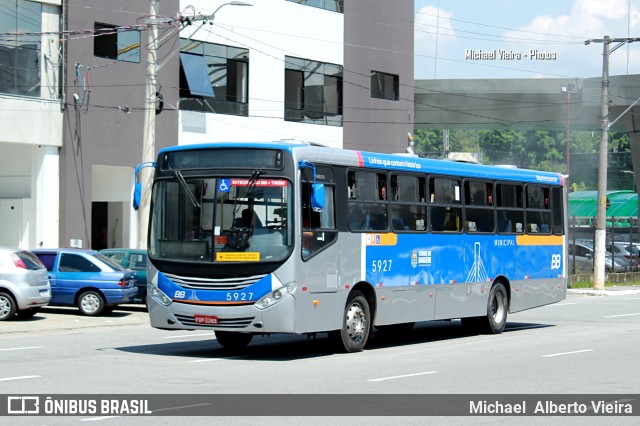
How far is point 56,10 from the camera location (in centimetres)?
3197

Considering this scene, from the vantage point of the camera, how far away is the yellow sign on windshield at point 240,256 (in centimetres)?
1531

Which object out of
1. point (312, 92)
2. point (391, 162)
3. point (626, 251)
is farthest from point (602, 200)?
point (391, 162)

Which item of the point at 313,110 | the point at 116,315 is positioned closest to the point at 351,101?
the point at 313,110

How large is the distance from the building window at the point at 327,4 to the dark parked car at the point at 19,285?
21091 mm

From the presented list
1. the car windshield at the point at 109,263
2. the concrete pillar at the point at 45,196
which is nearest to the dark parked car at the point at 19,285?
the car windshield at the point at 109,263

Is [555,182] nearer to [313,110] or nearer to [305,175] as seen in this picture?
[305,175]

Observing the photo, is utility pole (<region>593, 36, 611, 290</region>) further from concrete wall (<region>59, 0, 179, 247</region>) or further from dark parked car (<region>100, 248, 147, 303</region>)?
dark parked car (<region>100, 248, 147, 303</region>)

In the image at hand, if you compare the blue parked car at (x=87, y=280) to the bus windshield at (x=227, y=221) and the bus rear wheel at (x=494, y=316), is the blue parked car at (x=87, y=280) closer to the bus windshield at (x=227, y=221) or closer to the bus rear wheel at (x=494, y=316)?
the bus rear wheel at (x=494, y=316)

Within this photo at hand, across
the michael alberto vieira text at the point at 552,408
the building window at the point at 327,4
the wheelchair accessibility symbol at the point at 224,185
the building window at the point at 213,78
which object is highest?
the building window at the point at 327,4

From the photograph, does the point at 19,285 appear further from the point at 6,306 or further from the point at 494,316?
the point at 494,316

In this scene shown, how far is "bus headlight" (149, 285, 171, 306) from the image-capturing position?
15.8 metres

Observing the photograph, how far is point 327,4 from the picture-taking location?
139 feet

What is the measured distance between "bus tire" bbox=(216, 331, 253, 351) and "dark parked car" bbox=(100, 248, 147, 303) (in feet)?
29.8

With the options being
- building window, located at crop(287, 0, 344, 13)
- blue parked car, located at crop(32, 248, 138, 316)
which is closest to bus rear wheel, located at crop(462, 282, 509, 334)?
blue parked car, located at crop(32, 248, 138, 316)
